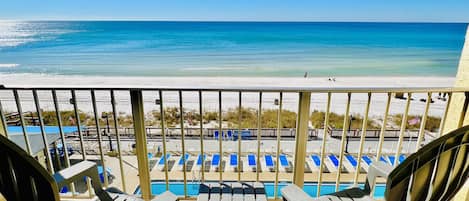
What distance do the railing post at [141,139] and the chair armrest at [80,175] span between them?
0.43m

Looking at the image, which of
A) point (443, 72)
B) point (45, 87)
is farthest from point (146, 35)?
point (45, 87)

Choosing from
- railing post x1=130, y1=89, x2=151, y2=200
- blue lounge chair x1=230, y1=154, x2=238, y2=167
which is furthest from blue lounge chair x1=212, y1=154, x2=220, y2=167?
railing post x1=130, y1=89, x2=151, y2=200

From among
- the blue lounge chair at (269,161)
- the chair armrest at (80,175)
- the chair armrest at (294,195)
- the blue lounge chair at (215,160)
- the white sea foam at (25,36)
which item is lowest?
the blue lounge chair at (215,160)

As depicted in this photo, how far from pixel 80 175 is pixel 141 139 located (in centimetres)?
53

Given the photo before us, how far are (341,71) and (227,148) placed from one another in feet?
31.0

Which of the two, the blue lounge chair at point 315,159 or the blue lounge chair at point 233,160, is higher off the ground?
the blue lounge chair at point 315,159

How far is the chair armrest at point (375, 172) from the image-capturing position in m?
1.37

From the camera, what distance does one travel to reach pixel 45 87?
1629mm

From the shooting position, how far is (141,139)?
1.86 meters

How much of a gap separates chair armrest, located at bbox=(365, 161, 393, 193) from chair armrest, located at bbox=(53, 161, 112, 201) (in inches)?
60.9

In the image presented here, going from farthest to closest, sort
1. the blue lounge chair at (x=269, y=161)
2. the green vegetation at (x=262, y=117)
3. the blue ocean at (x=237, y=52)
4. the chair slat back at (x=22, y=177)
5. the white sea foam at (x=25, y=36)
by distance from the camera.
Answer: the white sea foam at (x=25, y=36) → the blue ocean at (x=237, y=52) → the green vegetation at (x=262, y=117) → the blue lounge chair at (x=269, y=161) → the chair slat back at (x=22, y=177)

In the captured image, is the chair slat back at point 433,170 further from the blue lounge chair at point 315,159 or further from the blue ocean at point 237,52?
the blue ocean at point 237,52

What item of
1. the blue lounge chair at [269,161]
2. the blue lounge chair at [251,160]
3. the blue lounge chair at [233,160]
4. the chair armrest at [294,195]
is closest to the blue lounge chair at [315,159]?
the blue lounge chair at [269,161]

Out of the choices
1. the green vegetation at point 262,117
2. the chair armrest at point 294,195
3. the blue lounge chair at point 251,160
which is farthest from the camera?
the green vegetation at point 262,117
